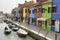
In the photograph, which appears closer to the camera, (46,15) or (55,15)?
(55,15)

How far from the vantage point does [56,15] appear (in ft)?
107

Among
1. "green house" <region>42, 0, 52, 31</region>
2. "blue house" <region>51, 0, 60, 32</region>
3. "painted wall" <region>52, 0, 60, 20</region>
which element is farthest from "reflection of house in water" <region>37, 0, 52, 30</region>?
"painted wall" <region>52, 0, 60, 20</region>

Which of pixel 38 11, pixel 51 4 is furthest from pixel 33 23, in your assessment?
pixel 51 4

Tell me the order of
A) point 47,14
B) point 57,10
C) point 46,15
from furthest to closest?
point 46,15 < point 47,14 < point 57,10

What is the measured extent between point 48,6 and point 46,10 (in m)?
1.52

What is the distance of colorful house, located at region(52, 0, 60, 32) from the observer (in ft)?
102

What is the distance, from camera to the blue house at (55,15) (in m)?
31.3

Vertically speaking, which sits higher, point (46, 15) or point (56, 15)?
point (56, 15)

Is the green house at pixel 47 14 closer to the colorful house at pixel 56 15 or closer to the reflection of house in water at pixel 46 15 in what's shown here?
the reflection of house in water at pixel 46 15

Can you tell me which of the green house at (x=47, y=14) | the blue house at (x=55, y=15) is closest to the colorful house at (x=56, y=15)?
the blue house at (x=55, y=15)

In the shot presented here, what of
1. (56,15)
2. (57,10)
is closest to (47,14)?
(56,15)

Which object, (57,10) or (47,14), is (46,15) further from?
(57,10)

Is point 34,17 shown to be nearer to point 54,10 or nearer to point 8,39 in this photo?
point 54,10

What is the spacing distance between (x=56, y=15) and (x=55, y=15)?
0.37 m
